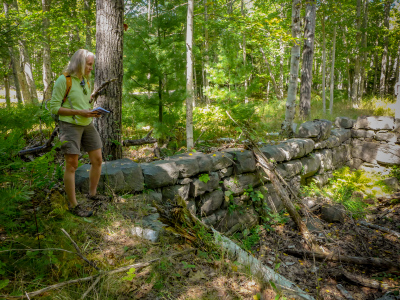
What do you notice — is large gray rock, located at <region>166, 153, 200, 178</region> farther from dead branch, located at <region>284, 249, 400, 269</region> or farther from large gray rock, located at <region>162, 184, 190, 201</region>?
dead branch, located at <region>284, 249, 400, 269</region>

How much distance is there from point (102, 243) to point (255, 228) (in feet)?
10.4

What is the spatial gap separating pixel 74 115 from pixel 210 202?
2499 mm

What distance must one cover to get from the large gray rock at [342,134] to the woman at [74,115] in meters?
7.57

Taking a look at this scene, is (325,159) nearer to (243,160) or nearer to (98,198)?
(243,160)

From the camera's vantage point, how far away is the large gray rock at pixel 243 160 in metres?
4.64

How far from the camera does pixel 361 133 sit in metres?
8.53

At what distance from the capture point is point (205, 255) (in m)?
2.47

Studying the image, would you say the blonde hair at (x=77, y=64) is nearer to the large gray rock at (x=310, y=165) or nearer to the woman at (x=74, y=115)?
the woman at (x=74, y=115)

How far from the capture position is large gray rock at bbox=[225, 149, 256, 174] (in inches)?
182

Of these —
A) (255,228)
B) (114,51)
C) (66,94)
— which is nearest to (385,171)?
(255,228)

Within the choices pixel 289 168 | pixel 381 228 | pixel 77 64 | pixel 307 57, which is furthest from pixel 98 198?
pixel 307 57

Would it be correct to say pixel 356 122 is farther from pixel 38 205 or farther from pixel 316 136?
pixel 38 205

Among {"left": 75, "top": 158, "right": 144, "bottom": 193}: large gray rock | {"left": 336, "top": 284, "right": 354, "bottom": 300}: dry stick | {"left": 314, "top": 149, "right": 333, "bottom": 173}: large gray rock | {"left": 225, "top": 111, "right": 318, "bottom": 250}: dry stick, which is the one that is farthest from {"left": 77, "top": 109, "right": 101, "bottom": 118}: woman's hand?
{"left": 314, "top": 149, "right": 333, "bottom": 173}: large gray rock

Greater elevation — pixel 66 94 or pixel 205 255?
pixel 66 94
